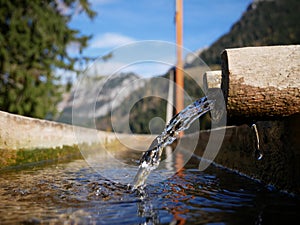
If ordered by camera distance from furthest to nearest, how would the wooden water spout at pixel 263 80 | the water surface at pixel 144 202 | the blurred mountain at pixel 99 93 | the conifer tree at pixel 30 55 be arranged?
1. the conifer tree at pixel 30 55
2. the blurred mountain at pixel 99 93
3. the wooden water spout at pixel 263 80
4. the water surface at pixel 144 202

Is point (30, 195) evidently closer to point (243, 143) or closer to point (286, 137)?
point (286, 137)

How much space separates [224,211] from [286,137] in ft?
3.44

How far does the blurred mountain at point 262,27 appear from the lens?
52.0m

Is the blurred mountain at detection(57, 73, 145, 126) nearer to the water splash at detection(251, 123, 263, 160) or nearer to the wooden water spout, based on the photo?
the water splash at detection(251, 123, 263, 160)

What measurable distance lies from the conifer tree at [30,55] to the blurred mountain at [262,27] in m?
41.9

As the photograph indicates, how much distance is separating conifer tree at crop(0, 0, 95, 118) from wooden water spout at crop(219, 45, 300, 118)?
10.6 m

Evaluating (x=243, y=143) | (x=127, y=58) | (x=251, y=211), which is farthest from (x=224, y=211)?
(x=127, y=58)

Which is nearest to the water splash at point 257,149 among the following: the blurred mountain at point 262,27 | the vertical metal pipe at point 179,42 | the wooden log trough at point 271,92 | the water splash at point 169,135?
the wooden log trough at point 271,92

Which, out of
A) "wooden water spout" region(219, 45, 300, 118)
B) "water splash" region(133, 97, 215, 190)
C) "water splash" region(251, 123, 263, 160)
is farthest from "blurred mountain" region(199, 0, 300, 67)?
"wooden water spout" region(219, 45, 300, 118)

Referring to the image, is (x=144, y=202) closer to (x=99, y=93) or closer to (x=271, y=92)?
(x=271, y=92)

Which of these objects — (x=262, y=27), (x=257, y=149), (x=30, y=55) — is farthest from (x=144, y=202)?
(x=262, y=27)

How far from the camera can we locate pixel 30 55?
12211mm

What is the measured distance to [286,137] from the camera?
2.87 m

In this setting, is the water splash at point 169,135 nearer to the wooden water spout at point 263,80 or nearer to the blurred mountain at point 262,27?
the wooden water spout at point 263,80
